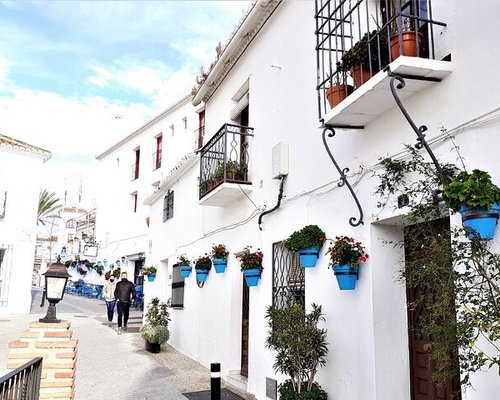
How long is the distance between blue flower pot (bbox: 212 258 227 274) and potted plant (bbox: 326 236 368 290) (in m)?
4.10

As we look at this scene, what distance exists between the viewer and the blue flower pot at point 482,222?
3553mm

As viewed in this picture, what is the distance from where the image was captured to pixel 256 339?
763 cm

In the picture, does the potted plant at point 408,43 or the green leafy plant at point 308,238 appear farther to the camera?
the green leafy plant at point 308,238

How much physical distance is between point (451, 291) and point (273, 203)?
175 inches

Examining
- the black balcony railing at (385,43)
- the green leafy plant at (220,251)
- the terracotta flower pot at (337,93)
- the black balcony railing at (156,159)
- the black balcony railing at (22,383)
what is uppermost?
the black balcony railing at (156,159)

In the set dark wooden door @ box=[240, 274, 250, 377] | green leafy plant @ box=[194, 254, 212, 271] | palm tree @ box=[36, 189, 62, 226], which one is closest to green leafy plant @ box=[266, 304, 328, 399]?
dark wooden door @ box=[240, 274, 250, 377]

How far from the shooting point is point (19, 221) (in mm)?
19078

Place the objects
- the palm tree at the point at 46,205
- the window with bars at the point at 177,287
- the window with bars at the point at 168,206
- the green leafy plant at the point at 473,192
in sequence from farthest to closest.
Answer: the palm tree at the point at 46,205
the window with bars at the point at 168,206
the window with bars at the point at 177,287
the green leafy plant at the point at 473,192

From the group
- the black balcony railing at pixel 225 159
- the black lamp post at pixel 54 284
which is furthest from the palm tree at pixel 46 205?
the black lamp post at pixel 54 284

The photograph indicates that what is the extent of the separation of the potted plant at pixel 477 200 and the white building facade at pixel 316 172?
25 centimetres

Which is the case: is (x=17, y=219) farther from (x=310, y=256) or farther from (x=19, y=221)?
(x=310, y=256)

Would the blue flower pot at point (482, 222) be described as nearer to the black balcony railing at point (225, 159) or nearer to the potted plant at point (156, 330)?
the black balcony railing at point (225, 159)

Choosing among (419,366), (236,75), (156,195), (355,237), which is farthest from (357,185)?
(156,195)

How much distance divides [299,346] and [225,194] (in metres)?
3.85
